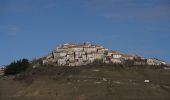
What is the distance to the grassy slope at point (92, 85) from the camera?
3674 inches

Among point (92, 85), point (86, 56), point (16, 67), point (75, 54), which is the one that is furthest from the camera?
point (75, 54)

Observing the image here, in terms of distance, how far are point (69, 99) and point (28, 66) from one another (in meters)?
63.1

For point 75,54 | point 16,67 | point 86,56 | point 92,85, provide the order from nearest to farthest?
point 92,85, point 16,67, point 86,56, point 75,54

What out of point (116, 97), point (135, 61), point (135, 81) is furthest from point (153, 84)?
point (135, 61)

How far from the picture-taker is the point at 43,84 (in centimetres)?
11094

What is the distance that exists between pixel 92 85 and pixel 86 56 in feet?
208

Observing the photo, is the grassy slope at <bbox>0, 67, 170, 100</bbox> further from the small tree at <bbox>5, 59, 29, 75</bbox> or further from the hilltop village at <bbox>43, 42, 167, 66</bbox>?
the hilltop village at <bbox>43, 42, 167, 66</bbox>

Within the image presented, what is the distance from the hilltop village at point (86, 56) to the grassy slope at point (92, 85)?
25859mm

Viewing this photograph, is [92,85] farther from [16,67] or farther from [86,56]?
[86,56]

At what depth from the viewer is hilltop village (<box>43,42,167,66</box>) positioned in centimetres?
16038

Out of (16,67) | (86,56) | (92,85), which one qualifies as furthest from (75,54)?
(92,85)

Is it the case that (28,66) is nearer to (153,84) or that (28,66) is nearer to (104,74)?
(104,74)

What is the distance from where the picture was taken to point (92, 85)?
339 ft

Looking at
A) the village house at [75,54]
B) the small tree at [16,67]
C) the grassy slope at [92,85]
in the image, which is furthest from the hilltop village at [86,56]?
the grassy slope at [92,85]
